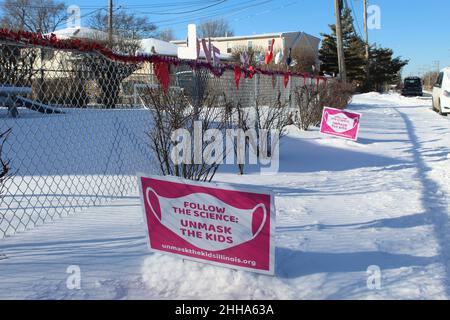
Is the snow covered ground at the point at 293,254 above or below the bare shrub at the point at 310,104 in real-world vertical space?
below

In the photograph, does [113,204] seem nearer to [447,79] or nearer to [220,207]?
[220,207]

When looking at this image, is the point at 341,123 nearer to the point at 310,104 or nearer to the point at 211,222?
the point at 310,104

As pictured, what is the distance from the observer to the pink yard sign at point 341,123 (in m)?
8.77

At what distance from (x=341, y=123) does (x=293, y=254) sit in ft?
20.4

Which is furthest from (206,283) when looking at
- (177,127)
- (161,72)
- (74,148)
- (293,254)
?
(74,148)

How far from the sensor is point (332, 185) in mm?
5410

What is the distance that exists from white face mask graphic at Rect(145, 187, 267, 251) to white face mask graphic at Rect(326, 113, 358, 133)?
671 cm

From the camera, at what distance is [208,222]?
2.64 m

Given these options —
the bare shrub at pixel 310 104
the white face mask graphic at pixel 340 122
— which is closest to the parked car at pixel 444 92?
the bare shrub at pixel 310 104

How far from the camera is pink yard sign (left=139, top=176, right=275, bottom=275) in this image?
8.21ft

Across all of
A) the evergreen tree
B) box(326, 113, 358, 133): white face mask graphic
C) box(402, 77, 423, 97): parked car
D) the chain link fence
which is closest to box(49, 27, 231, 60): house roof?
the evergreen tree

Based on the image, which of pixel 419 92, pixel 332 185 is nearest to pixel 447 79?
pixel 332 185

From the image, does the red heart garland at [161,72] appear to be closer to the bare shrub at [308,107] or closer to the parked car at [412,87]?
the bare shrub at [308,107]

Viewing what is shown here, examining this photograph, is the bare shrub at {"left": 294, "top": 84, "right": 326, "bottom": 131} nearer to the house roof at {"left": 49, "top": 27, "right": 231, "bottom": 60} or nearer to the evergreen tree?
the house roof at {"left": 49, "top": 27, "right": 231, "bottom": 60}
